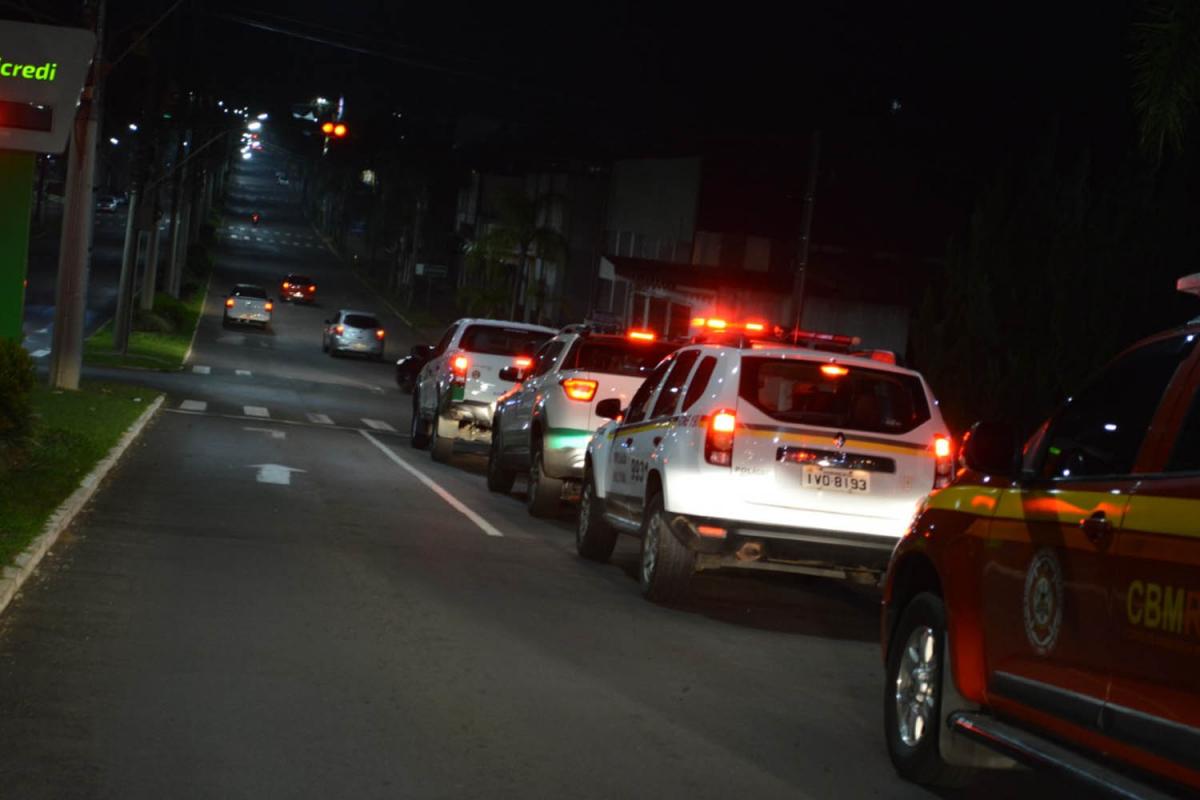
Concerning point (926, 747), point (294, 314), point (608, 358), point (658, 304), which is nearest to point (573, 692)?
point (926, 747)

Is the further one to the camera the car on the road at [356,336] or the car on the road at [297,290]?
the car on the road at [297,290]

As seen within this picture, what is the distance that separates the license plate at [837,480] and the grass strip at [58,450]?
5.15 meters

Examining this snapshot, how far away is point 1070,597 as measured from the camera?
6.09m

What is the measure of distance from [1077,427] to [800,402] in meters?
5.74

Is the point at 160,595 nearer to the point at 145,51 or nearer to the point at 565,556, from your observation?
the point at 565,556

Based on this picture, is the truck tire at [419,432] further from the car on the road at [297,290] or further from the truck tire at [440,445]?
the car on the road at [297,290]

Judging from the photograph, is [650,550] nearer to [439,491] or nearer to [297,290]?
[439,491]

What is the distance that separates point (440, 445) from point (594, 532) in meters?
9.63

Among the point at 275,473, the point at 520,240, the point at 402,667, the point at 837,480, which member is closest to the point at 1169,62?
the point at 837,480

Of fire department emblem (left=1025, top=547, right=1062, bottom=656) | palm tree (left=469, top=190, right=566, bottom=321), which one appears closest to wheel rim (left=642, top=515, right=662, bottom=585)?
fire department emblem (left=1025, top=547, right=1062, bottom=656)

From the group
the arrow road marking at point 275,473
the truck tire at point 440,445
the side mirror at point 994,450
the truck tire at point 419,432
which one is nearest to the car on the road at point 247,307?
the truck tire at point 419,432

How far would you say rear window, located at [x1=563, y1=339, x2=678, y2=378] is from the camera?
18.1 m

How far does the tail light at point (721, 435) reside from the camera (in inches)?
460

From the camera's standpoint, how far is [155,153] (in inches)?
1914
